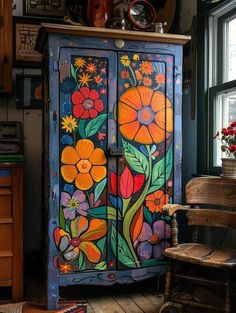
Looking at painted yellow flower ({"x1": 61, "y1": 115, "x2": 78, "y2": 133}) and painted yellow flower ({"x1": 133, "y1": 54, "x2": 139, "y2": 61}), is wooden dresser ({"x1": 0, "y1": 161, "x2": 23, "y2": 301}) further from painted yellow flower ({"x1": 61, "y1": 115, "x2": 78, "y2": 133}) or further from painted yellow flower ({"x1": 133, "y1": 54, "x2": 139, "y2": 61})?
painted yellow flower ({"x1": 133, "y1": 54, "x2": 139, "y2": 61})

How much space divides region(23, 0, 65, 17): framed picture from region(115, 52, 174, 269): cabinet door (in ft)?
3.70

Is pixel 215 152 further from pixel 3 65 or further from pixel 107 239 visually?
pixel 3 65

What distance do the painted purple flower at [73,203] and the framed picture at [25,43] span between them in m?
1.35

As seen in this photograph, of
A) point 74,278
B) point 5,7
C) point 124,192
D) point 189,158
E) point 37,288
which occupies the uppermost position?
point 5,7

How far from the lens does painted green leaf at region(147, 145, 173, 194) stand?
272cm

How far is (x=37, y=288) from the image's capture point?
117 inches

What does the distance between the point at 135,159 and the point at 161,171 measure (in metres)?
0.21

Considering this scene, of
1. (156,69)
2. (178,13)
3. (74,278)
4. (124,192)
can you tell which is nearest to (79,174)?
(124,192)

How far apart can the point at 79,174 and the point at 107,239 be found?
47 cm

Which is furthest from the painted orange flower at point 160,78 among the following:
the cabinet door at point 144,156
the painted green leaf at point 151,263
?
the painted green leaf at point 151,263

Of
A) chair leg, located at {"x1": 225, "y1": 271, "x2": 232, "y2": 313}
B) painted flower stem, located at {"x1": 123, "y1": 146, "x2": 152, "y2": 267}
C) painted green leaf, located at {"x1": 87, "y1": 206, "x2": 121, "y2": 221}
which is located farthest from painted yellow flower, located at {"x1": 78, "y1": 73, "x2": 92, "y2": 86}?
chair leg, located at {"x1": 225, "y1": 271, "x2": 232, "y2": 313}

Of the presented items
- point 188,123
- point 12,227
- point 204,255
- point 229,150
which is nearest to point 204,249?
point 204,255

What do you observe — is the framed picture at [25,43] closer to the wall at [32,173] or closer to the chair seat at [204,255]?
the wall at [32,173]

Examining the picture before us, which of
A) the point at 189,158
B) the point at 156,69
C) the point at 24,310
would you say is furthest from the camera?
the point at 189,158
